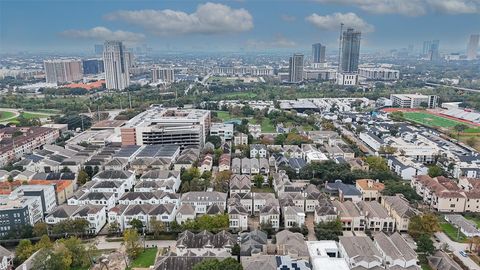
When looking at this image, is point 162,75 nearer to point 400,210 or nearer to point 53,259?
point 400,210

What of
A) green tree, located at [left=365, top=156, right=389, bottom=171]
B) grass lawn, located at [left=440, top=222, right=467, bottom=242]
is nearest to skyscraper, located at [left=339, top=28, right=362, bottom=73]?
green tree, located at [left=365, top=156, right=389, bottom=171]

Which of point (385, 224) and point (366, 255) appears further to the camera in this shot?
point (385, 224)

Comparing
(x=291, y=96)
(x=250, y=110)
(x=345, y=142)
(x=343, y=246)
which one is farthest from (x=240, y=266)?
(x=291, y=96)

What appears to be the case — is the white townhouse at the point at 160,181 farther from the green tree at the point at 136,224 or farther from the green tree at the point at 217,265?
the green tree at the point at 217,265

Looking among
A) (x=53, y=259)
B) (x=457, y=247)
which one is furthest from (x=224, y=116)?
(x=53, y=259)

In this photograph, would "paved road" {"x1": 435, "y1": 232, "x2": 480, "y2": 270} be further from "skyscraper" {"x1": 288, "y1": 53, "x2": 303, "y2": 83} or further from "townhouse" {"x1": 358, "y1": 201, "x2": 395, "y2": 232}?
"skyscraper" {"x1": 288, "y1": 53, "x2": 303, "y2": 83}

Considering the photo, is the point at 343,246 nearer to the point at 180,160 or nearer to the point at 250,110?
the point at 180,160
